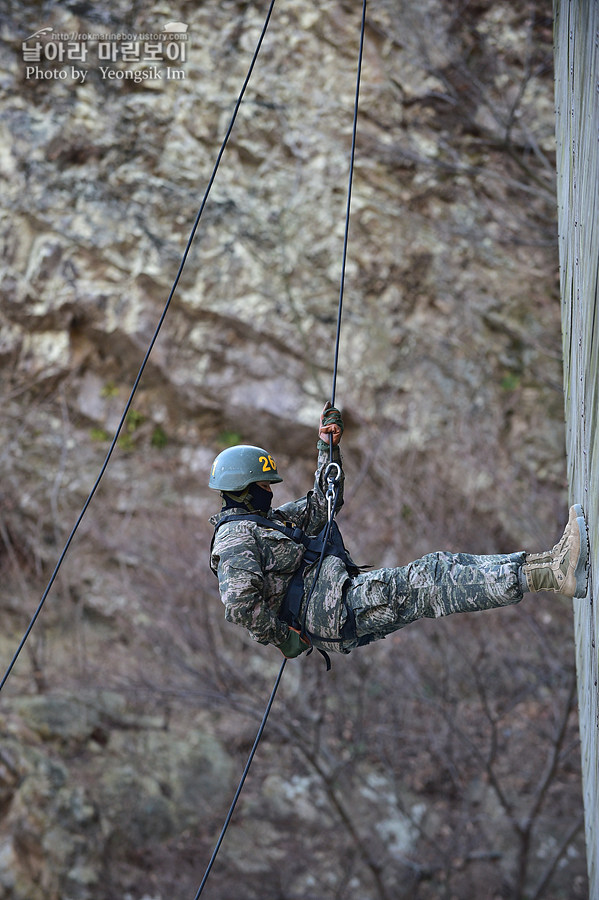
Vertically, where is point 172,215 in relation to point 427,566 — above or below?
above

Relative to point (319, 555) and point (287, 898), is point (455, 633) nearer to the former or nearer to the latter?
point (287, 898)

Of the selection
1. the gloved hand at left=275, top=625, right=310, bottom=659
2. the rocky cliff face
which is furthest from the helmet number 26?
the rocky cliff face

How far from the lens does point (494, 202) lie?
13.4 metres

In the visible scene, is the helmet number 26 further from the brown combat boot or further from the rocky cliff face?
the rocky cliff face

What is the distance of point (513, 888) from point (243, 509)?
764cm

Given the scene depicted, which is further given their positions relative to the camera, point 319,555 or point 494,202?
point 494,202

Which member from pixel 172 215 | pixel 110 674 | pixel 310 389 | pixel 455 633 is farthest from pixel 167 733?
pixel 172 215

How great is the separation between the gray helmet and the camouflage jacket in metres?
0.18

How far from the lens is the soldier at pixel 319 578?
13.1 ft

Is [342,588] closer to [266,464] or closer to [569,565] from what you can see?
[266,464]

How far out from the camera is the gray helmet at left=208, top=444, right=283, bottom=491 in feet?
14.5

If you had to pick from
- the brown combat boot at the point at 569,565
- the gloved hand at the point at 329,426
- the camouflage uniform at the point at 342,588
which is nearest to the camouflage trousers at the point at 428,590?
the camouflage uniform at the point at 342,588

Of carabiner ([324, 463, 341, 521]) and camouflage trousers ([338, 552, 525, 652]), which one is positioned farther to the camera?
carabiner ([324, 463, 341, 521])

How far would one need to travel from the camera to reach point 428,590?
415cm
